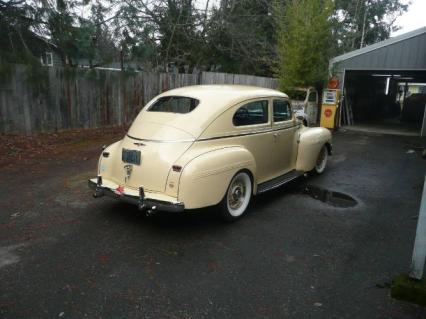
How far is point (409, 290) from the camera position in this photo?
3066mm

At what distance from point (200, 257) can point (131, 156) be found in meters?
1.57

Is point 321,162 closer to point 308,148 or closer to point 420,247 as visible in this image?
point 308,148

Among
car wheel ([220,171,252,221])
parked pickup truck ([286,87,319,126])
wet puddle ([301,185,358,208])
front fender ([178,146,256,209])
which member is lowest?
wet puddle ([301,185,358,208])

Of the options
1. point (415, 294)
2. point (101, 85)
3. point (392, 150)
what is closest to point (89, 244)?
point (415, 294)

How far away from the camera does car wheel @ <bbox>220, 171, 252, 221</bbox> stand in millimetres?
4590

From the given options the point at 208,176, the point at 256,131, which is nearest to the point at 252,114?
the point at 256,131

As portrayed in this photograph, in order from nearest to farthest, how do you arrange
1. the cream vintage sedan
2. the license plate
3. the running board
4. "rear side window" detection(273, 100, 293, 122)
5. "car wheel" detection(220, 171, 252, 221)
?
1. the cream vintage sedan
2. the license plate
3. "car wheel" detection(220, 171, 252, 221)
4. the running board
5. "rear side window" detection(273, 100, 293, 122)

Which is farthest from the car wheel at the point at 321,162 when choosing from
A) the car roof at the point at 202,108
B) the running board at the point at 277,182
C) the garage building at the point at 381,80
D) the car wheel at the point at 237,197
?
the garage building at the point at 381,80

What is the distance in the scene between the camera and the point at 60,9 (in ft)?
29.1

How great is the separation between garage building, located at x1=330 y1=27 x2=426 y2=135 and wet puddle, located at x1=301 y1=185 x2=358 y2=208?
9.21 m

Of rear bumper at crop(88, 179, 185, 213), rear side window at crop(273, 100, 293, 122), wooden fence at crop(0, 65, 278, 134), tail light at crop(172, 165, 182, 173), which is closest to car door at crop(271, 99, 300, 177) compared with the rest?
rear side window at crop(273, 100, 293, 122)

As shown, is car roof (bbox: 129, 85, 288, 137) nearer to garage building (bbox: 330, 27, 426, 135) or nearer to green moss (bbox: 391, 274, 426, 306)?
green moss (bbox: 391, 274, 426, 306)

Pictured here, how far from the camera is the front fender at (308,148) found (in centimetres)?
637

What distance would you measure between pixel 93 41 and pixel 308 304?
972 cm
